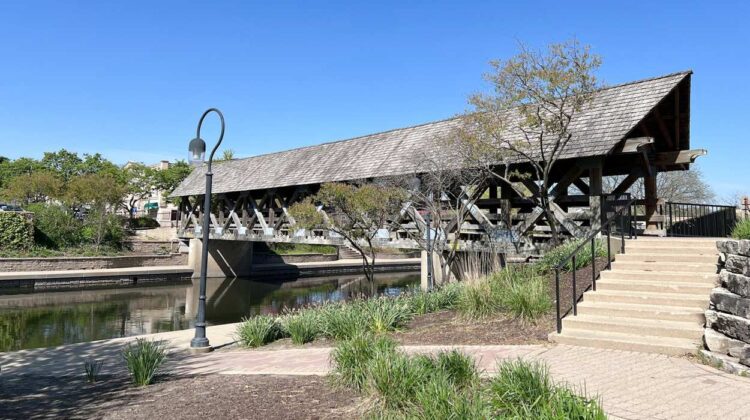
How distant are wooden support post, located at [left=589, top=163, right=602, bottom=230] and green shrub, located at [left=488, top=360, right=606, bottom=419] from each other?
8725 millimetres

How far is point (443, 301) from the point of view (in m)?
10.1

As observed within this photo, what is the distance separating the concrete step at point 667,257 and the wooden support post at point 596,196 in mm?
3080

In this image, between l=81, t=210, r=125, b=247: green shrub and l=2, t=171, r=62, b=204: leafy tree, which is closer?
l=81, t=210, r=125, b=247: green shrub

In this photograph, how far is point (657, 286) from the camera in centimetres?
734

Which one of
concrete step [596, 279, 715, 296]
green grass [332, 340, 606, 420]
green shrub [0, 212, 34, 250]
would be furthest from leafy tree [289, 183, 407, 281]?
green shrub [0, 212, 34, 250]

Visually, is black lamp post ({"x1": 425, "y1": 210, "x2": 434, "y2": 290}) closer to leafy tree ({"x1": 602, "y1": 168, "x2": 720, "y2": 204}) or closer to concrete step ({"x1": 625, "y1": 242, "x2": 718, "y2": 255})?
concrete step ({"x1": 625, "y1": 242, "x2": 718, "y2": 255})

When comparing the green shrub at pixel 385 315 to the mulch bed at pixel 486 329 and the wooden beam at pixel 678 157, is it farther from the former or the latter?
the wooden beam at pixel 678 157

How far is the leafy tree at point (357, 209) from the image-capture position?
13.2 m

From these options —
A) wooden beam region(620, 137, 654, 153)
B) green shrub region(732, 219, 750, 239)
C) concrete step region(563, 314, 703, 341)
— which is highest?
wooden beam region(620, 137, 654, 153)

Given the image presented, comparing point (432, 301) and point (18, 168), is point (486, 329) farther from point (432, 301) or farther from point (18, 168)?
point (18, 168)

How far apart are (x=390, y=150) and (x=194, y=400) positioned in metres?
14.2

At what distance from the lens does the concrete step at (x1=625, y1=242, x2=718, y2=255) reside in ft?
26.6

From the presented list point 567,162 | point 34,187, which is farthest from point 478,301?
point 34,187

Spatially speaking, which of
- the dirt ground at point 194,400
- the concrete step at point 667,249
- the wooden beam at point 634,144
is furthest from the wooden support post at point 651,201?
the dirt ground at point 194,400
